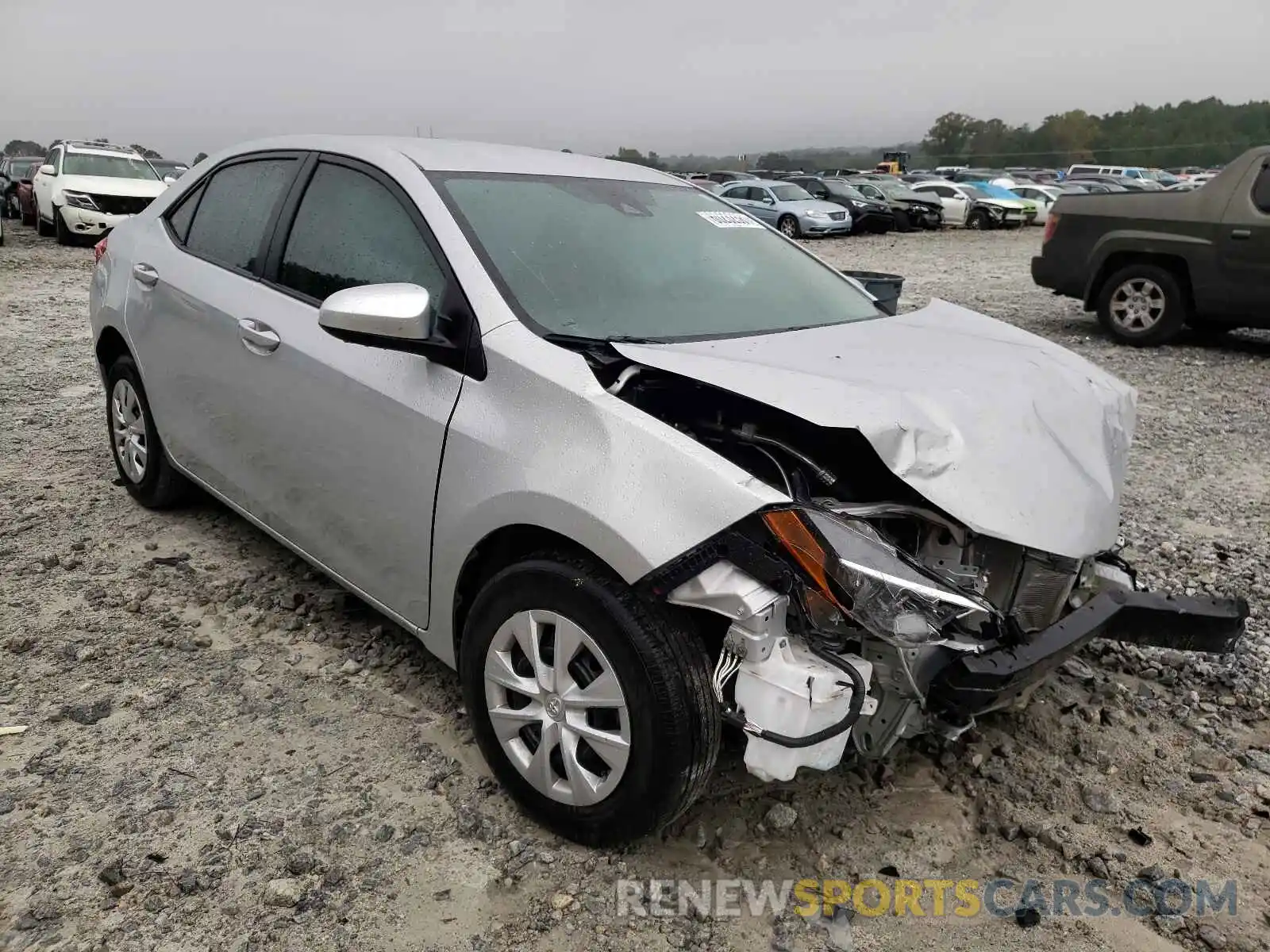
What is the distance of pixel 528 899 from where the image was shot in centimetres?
221

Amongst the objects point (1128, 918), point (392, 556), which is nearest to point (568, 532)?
point (392, 556)

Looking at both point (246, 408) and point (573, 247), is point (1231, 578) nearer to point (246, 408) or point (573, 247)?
point (573, 247)

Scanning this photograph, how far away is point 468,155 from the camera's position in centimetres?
311

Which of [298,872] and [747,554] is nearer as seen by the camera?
[747,554]

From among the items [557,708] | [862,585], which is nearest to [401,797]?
[557,708]

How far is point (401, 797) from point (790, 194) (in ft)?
72.0

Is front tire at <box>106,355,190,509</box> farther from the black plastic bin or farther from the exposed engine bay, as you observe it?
the black plastic bin

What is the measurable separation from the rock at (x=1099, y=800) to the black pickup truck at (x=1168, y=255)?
6.90 m

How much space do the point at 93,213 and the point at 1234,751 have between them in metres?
16.9

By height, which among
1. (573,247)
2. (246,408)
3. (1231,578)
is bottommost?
(1231,578)

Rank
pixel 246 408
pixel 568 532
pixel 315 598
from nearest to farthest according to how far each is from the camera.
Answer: pixel 568 532, pixel 246 408, pixel 315 598

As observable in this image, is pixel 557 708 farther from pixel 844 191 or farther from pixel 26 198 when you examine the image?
pixel 844 191

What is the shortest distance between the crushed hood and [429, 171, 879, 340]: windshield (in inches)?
8.5

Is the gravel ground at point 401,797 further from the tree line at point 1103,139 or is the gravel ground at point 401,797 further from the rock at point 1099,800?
the tree line at point 1103,139
